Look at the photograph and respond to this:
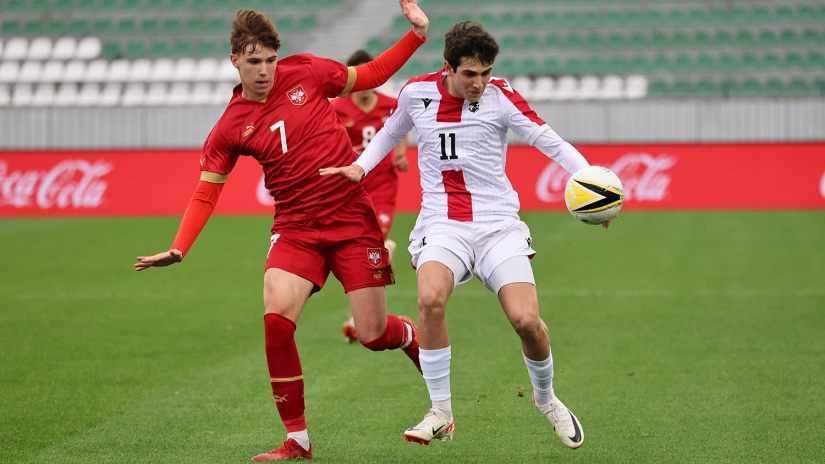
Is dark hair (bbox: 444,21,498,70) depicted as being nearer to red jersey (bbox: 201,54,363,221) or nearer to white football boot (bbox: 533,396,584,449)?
red jersey (bbox: 201,54,363,221)

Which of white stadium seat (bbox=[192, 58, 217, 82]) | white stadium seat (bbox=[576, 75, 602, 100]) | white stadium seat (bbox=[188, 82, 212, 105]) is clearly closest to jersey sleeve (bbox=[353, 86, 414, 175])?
white stadium seat (bbox=[576, 75, 602, 100])

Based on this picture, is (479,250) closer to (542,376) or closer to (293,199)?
(542,376)

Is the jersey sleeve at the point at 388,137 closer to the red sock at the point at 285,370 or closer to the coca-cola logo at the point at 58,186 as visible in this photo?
the red sock at the point at 285,370

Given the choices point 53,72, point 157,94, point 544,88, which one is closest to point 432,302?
point 544,88

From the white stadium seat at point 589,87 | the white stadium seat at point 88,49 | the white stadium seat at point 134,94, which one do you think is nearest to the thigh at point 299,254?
the white stadium seat at point 589,87

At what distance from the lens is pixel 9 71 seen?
88.6 feet

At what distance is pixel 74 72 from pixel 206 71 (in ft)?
10.0

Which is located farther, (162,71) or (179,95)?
(162,71)

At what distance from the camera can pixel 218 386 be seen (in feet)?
24.5

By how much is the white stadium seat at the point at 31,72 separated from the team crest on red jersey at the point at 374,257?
887 inches

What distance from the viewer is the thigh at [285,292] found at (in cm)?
563

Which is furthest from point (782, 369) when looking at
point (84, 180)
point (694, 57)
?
point (694, 57)

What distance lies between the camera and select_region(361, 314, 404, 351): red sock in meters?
6.02

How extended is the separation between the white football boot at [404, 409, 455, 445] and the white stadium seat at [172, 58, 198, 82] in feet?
71.5
